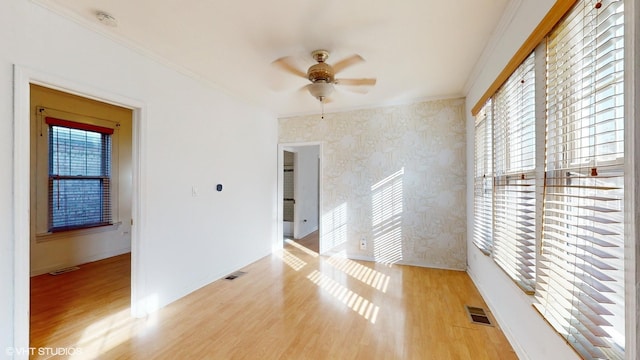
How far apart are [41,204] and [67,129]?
3.74 feet

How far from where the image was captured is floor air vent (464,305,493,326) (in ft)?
8.03

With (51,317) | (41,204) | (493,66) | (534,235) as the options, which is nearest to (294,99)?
(493,66)

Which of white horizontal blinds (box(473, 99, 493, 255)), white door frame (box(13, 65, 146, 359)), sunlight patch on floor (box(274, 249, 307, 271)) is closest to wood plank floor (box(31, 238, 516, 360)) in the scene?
sunlight patch on floor (box(274, 249, 307, 271))

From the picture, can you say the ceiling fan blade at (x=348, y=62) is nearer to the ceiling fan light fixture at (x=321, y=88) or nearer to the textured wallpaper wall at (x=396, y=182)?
the ceiling fan light fixture at (x=321, y=88)

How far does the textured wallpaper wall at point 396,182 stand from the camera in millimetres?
3908

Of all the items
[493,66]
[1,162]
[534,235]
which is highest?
[493,66]

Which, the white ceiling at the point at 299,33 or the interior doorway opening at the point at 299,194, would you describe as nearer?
the white ceiling at the point at 299,33

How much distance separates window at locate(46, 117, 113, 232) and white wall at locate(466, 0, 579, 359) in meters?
5.52

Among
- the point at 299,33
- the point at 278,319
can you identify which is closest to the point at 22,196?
the point at 278,319

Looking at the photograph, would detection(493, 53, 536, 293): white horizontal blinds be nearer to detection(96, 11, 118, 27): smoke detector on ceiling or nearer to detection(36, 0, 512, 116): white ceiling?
detection(36, 0, 512, 116): white ceiling

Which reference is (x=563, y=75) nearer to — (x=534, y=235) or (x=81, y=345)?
(x=534, y=235)

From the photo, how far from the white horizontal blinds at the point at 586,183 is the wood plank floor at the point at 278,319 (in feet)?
3.48

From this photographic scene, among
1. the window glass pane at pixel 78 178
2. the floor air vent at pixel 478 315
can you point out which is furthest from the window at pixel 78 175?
the floor air vent at pixel 478 315

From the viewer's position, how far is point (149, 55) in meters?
2.60
